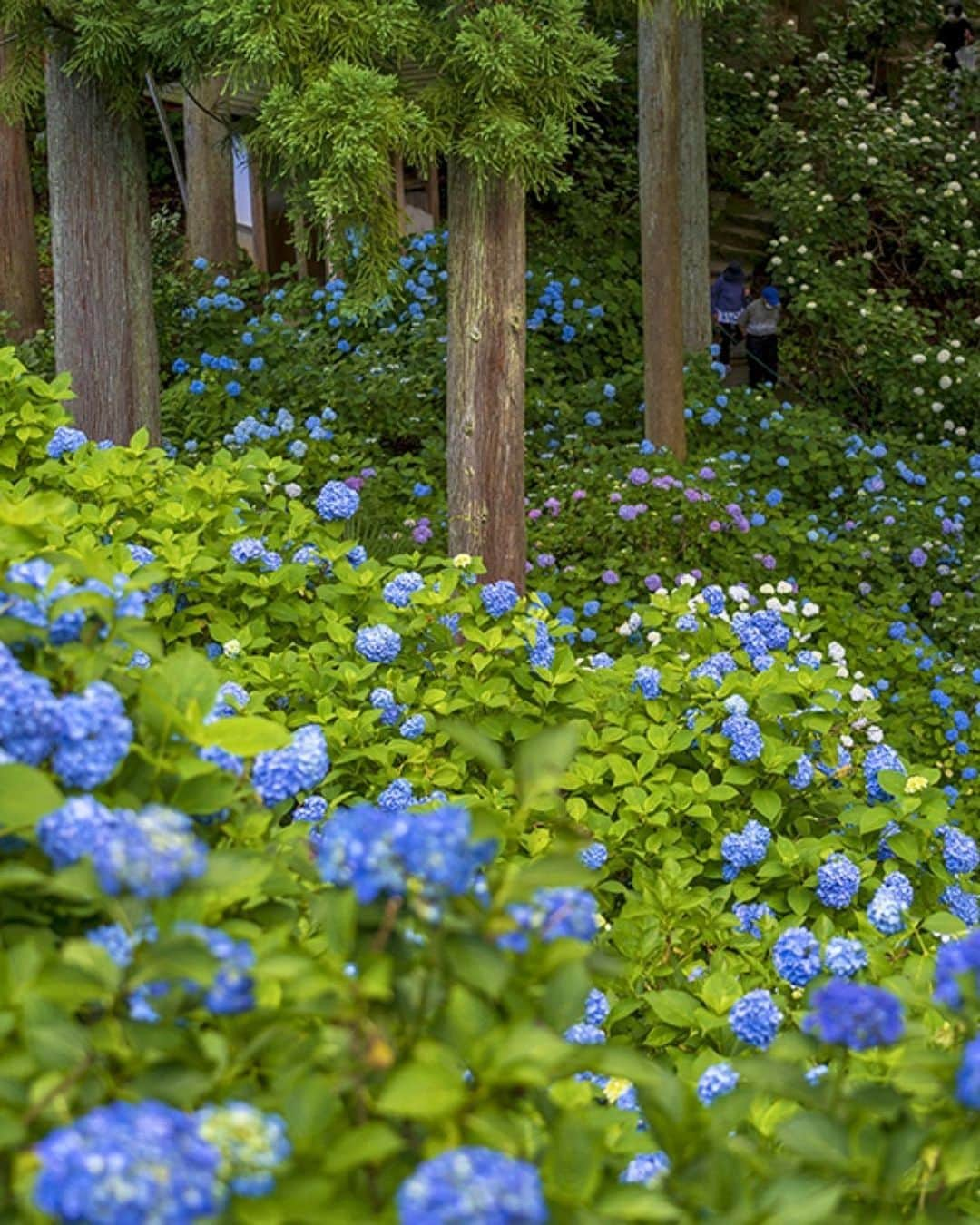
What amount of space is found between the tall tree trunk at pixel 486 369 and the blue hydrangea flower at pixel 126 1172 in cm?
454

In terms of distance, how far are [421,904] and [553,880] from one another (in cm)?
13

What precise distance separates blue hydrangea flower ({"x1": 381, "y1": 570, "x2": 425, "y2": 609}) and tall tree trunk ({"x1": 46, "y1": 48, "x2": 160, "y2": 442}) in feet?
10.9

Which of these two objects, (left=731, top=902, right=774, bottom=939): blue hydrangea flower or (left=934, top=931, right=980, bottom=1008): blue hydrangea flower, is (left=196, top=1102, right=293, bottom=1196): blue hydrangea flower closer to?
(left=934, top=931, right=980, bottom=1008): blue hydrangea flower

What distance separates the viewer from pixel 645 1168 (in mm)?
1637

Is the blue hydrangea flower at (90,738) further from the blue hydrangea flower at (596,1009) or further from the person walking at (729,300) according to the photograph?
the person walking at (729,300)

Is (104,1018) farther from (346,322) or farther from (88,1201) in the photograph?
(346,322)

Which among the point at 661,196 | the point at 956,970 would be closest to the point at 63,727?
the point at 956,970

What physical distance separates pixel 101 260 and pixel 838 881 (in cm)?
475

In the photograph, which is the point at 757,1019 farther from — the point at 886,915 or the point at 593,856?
the point at 593,856

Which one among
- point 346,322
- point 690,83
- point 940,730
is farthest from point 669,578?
point 690,83

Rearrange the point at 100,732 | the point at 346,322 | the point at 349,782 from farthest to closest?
1. the point at 346,322
2. the point at 349,782
3. the point at 100,732

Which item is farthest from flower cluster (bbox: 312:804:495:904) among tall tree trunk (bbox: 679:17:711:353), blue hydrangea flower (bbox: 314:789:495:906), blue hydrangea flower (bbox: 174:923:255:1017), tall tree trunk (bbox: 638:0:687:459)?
tall tree trunk (bbox: 679:17:711:353)

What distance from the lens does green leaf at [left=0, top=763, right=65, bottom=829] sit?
4.57 ft

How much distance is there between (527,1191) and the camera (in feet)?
3.34
